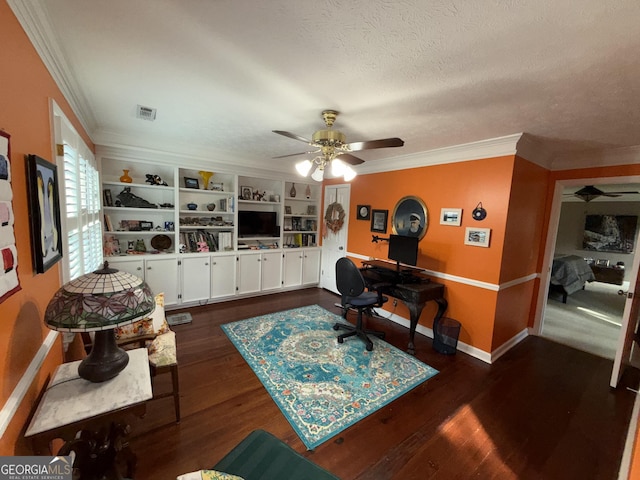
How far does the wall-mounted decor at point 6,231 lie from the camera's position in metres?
0.86

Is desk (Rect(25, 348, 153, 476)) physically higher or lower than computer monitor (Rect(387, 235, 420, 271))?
lower

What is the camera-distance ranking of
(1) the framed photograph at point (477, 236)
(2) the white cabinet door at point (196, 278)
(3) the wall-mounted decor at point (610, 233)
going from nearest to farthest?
1. (1) the framed photograph at point (477, 236)
2. (2) the white cabinet door at point (196, 278)
3. (3) the wall-mounted decor at point (610, 233)

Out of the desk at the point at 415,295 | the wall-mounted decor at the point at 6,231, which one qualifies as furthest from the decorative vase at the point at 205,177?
the wall-mounted decor at the point at 6,231

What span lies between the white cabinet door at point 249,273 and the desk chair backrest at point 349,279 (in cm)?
186

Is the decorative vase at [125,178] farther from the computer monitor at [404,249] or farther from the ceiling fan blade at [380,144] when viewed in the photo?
the computer monitor at [404,249]

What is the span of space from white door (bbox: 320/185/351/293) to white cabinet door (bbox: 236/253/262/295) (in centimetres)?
132

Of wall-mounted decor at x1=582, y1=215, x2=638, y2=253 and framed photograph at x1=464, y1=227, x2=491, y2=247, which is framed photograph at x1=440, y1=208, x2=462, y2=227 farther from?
wall-mounted decor at x1=582, y1=215, x2=638, y2=253

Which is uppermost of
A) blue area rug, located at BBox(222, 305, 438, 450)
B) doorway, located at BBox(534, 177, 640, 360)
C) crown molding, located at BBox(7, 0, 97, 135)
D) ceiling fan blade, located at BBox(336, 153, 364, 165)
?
crown molding, located at BBox(7, 0, 97, 135)

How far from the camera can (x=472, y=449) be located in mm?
1740

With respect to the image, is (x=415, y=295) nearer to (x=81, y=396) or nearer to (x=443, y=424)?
(x=443, y=424)

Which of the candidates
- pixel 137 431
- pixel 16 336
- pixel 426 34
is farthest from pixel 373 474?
pixel 426 34

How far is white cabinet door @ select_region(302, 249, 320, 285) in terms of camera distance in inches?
197

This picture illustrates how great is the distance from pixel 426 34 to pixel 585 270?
6680 millimetres

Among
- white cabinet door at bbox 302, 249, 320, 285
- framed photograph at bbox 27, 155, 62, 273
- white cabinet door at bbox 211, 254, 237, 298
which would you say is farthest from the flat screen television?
framed photograph at bbox 27, 155, 62, 273
